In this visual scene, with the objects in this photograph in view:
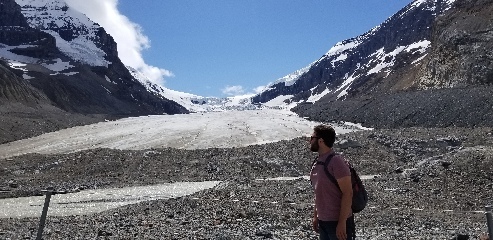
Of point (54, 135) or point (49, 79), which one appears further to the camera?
point (49, 79)

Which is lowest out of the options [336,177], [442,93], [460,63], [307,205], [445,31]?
[307,205]

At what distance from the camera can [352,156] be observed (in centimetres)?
3114

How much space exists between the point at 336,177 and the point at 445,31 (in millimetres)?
76321

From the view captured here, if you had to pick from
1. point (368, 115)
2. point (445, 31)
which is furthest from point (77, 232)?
point (445, 31)

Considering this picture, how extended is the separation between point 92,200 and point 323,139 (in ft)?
56.4

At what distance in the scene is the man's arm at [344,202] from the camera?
5.22 meters

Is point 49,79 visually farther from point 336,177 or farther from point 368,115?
point 336,177

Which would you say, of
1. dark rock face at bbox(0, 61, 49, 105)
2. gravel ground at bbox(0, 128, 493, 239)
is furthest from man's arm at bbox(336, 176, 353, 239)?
dark rock face at bbox(0, 61, 49, 105)

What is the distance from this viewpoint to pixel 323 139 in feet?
18.1

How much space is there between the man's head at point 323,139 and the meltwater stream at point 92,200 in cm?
1402

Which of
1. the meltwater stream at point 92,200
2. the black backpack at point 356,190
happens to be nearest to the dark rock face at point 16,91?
the meltwater stream at point 92,200

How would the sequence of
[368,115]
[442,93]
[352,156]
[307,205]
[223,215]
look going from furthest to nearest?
[368,115] → [442,93] → [352,156] → [307,205] → [223,215]

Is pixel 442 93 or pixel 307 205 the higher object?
pixel 442 93

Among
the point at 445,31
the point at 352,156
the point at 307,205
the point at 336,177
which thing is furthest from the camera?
the point at 445,31
